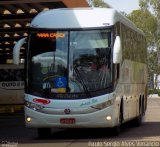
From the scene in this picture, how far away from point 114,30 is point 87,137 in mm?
3174

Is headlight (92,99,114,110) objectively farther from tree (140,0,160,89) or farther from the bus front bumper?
tree (140,0,160,89)

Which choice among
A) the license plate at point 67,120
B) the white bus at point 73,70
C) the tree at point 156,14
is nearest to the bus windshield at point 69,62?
the white bus at point 73,70

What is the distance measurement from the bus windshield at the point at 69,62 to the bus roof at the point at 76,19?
19 cm

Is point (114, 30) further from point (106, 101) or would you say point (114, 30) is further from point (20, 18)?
point (20, 18)

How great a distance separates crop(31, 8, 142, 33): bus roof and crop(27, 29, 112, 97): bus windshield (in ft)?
0.63

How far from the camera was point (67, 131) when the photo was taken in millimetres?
21188

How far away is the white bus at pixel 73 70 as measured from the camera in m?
16.9

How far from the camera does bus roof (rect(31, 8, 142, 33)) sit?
1745 cm

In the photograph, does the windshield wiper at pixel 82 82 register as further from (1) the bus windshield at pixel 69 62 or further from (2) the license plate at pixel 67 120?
(2) the license plate at pixel 67 120

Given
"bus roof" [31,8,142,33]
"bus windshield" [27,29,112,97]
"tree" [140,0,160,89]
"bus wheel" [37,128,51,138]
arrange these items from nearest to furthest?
"bus windshield" [27,29,112,97] → "bus roof" [31,8,142,33] → "bus wheel" [37,128,51,138] → "tree" [140,0,160,89]

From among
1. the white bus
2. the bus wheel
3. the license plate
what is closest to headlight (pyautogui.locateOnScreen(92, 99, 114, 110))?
the white bus

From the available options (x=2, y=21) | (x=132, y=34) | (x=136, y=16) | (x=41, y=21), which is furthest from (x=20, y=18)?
(x=136, y=16)

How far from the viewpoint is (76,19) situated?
1761 centimetres

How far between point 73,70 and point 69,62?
0.24 meters
